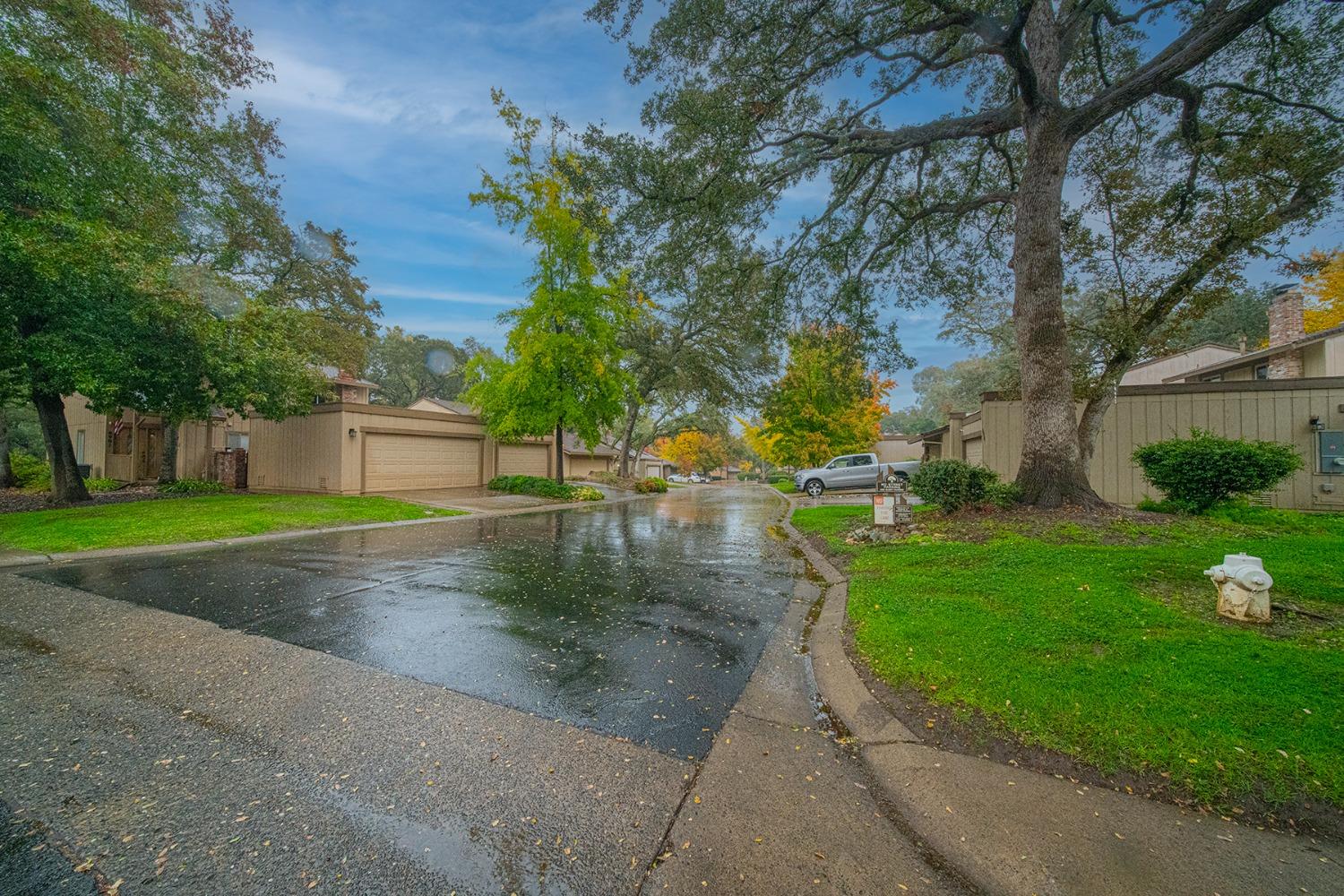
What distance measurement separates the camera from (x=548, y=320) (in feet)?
54.7

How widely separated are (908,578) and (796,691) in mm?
2562

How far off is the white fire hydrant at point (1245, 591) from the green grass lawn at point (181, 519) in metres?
12.8

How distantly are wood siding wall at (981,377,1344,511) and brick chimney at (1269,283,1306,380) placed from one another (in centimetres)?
623

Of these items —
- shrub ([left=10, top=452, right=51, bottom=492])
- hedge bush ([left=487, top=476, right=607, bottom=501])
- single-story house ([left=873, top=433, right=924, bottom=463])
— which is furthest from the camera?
single-story house ([left=873, top=433, right=924, bottom=463])

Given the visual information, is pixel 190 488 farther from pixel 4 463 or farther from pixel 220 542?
pixel 220 542

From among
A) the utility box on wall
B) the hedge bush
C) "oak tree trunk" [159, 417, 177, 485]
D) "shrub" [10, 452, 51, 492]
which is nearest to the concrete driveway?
the utility box on wall

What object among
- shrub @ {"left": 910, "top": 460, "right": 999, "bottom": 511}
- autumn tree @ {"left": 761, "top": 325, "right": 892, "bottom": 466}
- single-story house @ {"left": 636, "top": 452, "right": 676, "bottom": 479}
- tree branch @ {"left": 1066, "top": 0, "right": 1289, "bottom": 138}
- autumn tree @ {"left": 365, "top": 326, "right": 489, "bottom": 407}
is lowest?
single-story house @ {"left": 636, "top": 452, "right": 676, "bottom": 479}

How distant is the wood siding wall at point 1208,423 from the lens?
950cm

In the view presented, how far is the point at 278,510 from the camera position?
36.6 feet

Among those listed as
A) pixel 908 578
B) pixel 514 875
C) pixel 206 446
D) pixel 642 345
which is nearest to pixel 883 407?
pixel 642 345

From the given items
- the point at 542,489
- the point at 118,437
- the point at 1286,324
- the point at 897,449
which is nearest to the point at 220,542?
the point at 542,489

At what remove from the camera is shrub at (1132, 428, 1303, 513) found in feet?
21.4

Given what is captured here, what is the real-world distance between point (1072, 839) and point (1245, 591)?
118 inches

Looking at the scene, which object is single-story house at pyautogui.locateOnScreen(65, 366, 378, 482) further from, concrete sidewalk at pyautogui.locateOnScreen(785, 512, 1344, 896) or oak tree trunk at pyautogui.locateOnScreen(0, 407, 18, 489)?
concrete sidewalk at pyautogui.locateOnScreen(785, 512, 1344, 896)
